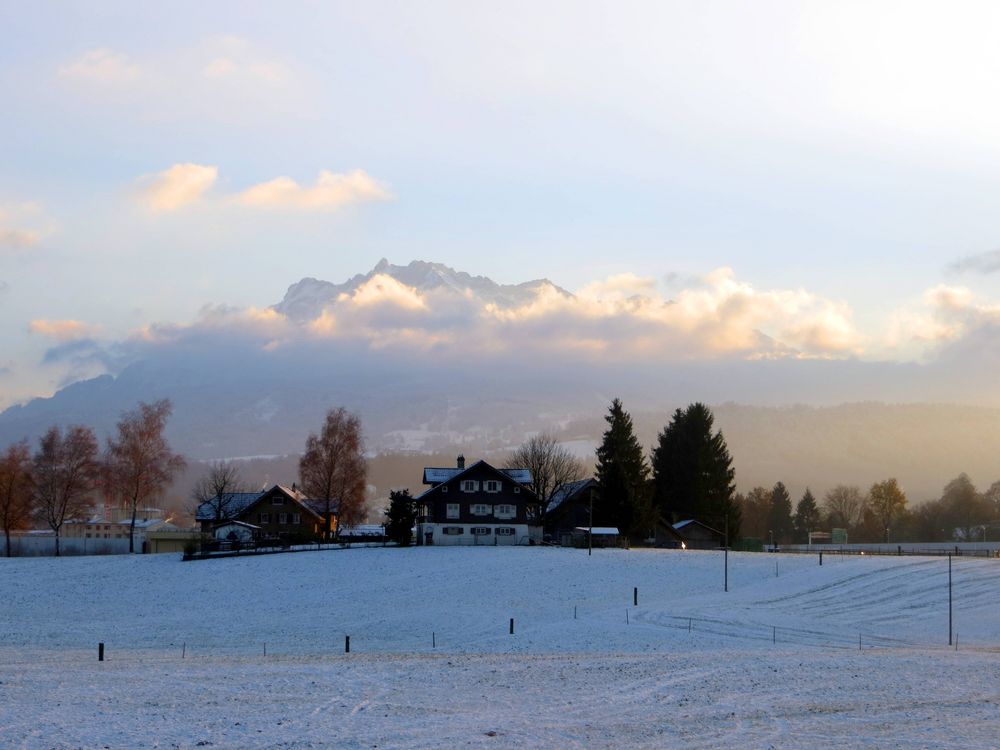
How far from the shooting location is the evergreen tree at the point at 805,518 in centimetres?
17212

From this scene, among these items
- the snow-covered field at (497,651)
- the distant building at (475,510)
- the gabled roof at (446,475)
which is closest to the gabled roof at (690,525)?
the gabled roof at (446,475)

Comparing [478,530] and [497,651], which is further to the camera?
[478,530]

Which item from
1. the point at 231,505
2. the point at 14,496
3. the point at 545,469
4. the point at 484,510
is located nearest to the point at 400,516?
the point at 484,510

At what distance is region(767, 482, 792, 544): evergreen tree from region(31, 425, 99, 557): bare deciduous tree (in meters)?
102

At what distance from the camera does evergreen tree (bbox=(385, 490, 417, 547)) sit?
10538 centimetres

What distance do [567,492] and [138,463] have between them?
4682 cm

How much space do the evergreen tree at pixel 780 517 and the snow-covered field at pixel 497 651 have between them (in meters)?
84.7

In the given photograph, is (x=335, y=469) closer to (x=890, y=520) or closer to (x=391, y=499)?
(x=391, y=499)

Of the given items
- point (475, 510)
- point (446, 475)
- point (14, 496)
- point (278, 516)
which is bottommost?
point (278, 516)

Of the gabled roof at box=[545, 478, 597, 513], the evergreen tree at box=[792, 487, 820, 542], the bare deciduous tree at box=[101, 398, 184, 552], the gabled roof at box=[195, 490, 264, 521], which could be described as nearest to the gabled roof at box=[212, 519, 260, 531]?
the gabled roof at box=[195, 490, 264, 521]

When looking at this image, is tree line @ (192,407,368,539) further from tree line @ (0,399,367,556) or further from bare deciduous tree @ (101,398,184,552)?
bare deciduous tree @ (101,398,184,552)

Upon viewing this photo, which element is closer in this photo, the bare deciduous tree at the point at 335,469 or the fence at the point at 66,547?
the fence at the point at 66,547

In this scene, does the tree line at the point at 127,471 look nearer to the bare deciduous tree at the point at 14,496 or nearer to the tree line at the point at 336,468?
the tree line at the point at 336,468

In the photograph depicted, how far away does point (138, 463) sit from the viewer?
369 feet
